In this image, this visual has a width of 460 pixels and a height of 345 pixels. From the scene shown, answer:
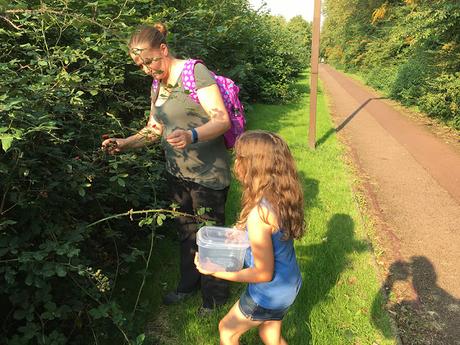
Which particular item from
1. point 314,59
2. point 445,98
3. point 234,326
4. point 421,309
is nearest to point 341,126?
point 445,98

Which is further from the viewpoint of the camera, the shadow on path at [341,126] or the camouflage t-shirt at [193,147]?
the shadow on path at [341,126]

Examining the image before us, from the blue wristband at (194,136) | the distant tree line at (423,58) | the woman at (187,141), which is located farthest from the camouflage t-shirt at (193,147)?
the distant tree line at (423,58)

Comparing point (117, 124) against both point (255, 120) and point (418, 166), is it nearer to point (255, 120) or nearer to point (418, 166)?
point (418, 166)

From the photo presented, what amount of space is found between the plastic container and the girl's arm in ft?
0.39

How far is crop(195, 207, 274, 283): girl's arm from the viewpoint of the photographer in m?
1.96

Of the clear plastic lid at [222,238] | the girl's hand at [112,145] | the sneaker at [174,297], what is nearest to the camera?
the clear plastic lid at [222,238]

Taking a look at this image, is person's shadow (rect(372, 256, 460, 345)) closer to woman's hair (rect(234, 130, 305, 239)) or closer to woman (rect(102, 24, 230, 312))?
woman (rect(102, 24, 230, 312))

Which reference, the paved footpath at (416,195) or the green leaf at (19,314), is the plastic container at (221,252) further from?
the paved footpath at (416,195)

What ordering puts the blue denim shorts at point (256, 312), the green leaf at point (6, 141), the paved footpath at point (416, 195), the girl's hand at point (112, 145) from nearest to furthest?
the green leaf at point (6, 141) → the blue denim shorts at point (256, 312) → the girl's hand at point (112, 145) → the paved footpath at point (416, 195)

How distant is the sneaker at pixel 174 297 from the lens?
330cm

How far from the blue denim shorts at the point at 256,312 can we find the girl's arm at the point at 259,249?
25cm

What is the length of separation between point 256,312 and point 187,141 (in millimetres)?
1012

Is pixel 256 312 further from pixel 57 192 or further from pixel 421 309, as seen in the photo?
pixel 421 309

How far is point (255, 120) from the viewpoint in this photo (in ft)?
36.0
